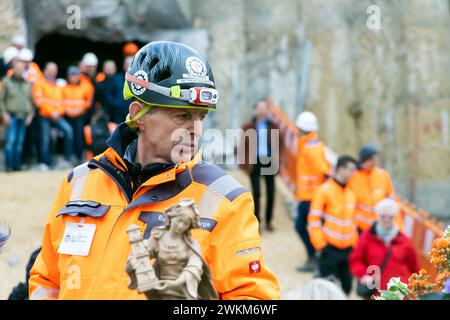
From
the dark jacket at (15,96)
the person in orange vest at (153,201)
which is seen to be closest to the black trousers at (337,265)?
the dark jacket at (15,96)

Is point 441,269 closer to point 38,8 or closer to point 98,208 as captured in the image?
point 98,208

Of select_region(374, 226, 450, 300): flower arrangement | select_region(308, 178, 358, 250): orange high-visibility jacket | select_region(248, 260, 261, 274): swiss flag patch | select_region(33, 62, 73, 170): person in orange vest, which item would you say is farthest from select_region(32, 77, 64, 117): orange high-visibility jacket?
select_region(248, 260, 261, 274): swiss flag patch

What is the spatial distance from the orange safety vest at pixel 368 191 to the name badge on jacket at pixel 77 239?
8133 mm

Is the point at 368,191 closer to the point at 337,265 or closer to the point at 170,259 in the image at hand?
the point at 337,265

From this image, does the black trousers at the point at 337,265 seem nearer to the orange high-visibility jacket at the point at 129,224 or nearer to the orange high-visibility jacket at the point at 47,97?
the orange high-visibility jacket at the point at 47,97

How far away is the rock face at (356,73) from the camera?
1831 centimetres

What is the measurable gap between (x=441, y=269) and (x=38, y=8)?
1437 cm

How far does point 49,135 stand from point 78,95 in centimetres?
77

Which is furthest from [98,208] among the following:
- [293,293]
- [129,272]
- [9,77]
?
[9,77]

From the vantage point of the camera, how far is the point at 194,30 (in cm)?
1750

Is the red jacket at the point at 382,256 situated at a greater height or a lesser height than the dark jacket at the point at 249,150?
lesser

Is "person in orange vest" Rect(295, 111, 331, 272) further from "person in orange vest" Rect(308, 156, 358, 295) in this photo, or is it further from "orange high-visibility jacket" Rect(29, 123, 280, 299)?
"orange high-visibility jacket" Rect(29, 123, 280, 299)

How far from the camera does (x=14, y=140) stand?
1407 centimetres

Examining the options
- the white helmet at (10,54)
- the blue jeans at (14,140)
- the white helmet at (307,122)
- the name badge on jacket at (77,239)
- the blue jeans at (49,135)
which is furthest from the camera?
the blue jeans at (49,135)
